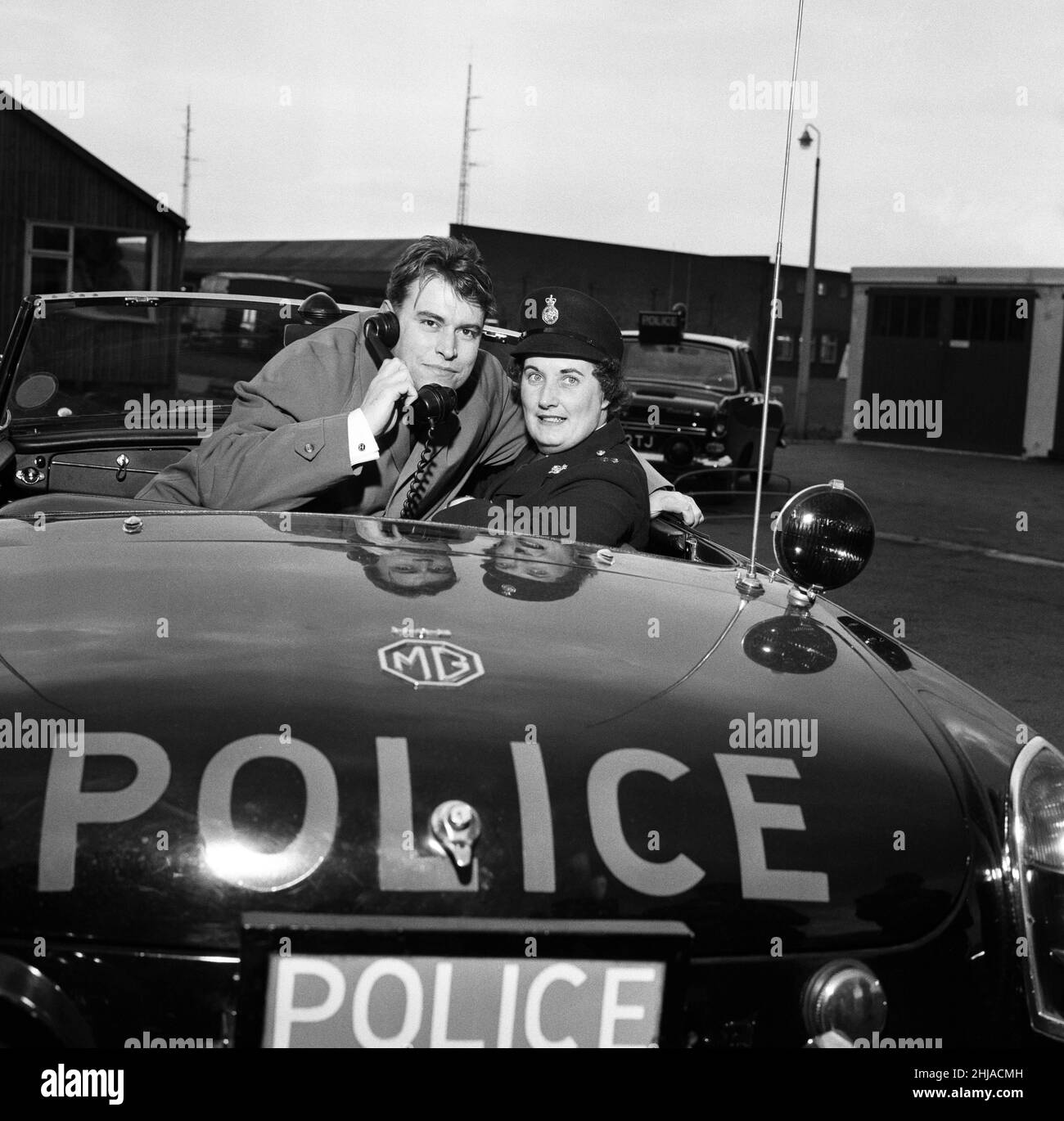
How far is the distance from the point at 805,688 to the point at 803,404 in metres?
31.9

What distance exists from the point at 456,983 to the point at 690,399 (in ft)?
48.2

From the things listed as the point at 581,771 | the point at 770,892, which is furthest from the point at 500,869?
the point at 770,892

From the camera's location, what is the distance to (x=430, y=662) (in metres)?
1.83

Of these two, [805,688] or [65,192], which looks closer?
[805,688]

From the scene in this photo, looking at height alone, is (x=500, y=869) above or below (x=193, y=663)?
below

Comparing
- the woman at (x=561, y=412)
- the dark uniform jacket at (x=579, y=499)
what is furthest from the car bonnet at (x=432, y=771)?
the woman at (x=561, y=412)

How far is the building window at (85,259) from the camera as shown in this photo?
1188 inches

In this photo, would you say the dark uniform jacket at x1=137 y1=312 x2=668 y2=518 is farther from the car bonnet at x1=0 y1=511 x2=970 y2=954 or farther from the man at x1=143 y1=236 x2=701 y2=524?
the car bonnet at x1=0 y1=511 x2=970 y2=954

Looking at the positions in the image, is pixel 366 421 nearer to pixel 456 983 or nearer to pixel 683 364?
pixel 456 983

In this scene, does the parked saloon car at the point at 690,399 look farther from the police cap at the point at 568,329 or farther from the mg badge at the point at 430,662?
the mg badge at the point at 430,662

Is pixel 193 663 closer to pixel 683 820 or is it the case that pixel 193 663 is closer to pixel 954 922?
pixel 683 820

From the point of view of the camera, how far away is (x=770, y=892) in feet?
5.40

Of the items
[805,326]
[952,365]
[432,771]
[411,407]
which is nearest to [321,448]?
[411,407]

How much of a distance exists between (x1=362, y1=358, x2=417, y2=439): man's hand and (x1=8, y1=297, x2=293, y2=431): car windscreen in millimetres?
1718
